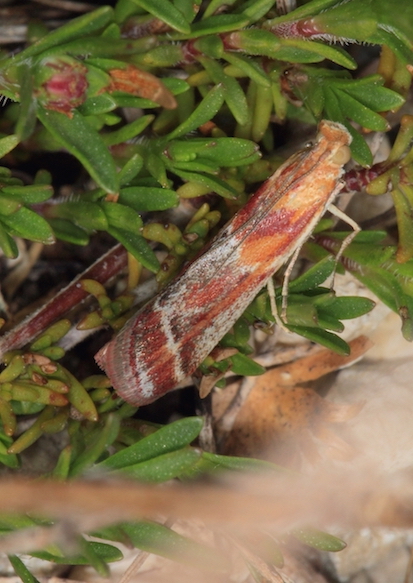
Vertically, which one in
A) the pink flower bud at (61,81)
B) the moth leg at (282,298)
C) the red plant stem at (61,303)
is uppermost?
the pink flower bud at (61,81)

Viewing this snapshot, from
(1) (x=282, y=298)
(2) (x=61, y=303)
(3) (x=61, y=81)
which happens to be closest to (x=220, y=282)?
(1) (x=282, y=298)

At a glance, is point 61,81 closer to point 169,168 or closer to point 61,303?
point 169,168

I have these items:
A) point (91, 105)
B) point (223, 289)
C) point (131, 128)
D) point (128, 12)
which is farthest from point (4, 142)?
point (223, 289)

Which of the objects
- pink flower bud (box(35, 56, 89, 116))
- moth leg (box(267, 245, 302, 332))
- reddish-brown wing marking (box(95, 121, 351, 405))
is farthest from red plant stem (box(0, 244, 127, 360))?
pink flower bud (box(35, 56, 89, 116))

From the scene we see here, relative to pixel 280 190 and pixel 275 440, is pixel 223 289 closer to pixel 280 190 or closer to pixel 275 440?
pixel 280 190

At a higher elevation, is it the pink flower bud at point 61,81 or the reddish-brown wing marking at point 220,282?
the pink flower bud at point 61,81

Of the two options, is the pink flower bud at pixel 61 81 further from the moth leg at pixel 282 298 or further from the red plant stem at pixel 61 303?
the moth leg at pixel 282 298

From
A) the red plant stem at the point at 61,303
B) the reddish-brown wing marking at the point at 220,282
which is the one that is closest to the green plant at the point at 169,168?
the red plant stem at the point at 61,303

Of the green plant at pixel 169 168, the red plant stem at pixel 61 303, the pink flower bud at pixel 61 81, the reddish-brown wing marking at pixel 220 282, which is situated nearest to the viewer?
the pink flower bud at pixel 61 81
